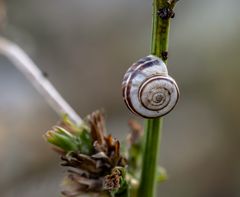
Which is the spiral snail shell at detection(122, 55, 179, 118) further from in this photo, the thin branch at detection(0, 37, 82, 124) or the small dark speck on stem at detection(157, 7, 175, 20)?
the thin branch at detection(0, 37, 82, 124)

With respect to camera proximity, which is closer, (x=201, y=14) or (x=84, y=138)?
(x=84, y=138)

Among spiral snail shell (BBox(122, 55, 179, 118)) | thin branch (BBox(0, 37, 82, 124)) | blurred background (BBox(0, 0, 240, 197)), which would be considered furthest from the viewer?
blurred background (BBox(0, 0, 240, 197))

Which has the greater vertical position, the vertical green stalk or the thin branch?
the thin branch

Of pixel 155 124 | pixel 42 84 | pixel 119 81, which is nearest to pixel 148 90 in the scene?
pixel 155 124

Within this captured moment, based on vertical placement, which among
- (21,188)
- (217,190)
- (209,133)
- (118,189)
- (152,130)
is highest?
(209,133)

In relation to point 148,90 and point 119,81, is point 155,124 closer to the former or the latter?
point 148,90

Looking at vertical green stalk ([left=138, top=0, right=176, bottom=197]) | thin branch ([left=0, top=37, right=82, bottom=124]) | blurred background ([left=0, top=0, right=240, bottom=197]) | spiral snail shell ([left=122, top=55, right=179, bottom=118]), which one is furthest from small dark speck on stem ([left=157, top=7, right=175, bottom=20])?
blurred background ([left=0, top=0, right=240, bottom=197])

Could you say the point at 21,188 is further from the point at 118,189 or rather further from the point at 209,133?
the point at 118,189

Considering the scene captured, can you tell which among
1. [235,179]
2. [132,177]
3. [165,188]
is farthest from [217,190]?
[132,177]
